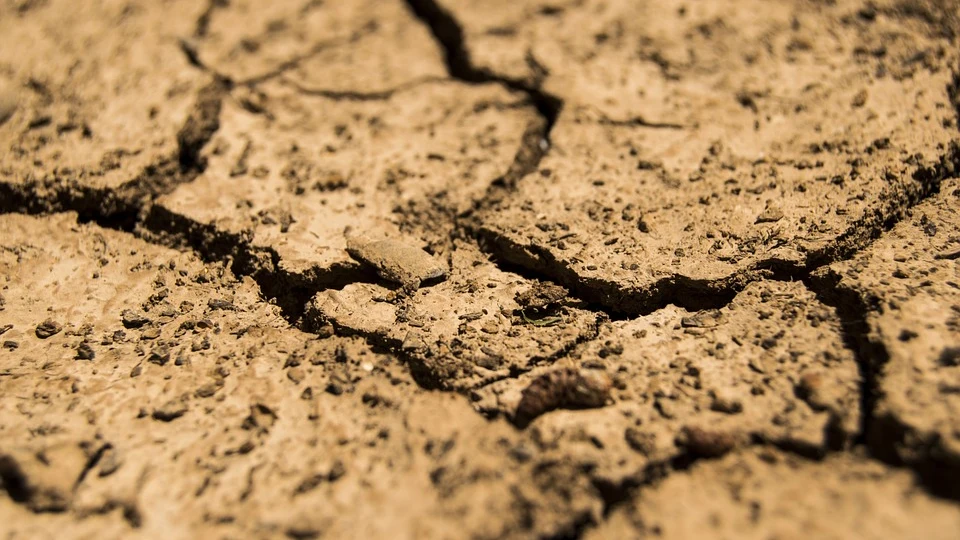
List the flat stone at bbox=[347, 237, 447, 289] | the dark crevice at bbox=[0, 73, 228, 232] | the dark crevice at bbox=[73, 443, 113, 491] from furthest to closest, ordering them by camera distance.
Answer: the dark crevice at bbox=[0, 73, 228, 232] → the flat stone at bbox=[347, 237, 447, 289] → the dark crevice at bbox=[73, 443, 113, 491]

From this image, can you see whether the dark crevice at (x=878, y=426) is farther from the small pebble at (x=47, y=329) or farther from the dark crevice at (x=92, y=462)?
the small pebble at (x=47, y=329)

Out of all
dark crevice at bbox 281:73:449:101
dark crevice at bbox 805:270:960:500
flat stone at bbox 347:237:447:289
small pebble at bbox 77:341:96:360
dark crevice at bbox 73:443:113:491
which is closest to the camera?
dark crevice at bbox 805:270:960:500

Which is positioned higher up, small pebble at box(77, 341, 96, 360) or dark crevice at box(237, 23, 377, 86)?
dark crevice at box(237, 23, 377, 86)

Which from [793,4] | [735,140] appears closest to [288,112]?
[735,140]

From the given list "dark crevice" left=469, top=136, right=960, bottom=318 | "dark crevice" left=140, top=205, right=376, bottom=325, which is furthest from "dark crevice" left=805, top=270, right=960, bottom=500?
"dark crevice" left=140, top=205, right=376, bottom=325

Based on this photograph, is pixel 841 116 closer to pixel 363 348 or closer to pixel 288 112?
pixel 363 348

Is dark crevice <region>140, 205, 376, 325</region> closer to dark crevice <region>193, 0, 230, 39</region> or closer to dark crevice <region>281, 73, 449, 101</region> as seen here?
dark crevice <region>281, 73, 449, 101</region>

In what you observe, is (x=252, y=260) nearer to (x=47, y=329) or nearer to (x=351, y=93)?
(x=47, y=329)

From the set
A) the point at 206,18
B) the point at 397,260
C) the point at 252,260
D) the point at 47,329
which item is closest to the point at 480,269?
the point at 397,260

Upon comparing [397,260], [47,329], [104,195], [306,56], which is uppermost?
[306,56]
